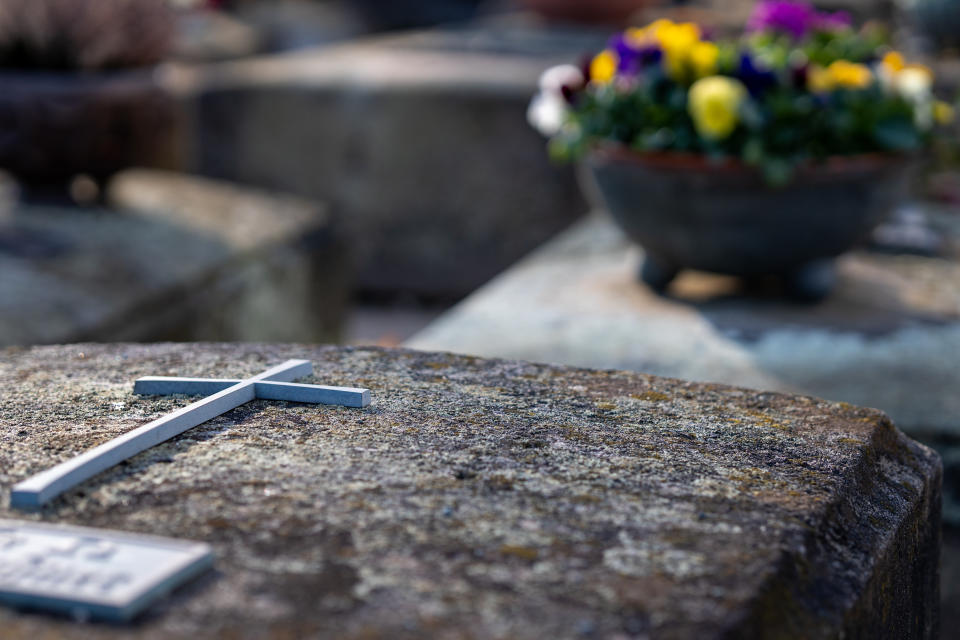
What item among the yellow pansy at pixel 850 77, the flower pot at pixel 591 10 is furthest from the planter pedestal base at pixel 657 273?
the flower pot at pixel 591 10

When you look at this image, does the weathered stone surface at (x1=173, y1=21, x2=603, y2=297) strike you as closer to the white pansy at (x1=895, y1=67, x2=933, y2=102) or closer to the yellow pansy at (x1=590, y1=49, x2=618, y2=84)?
the yellow pansy at (x1=590, y1=49, x2=618, y2=84)

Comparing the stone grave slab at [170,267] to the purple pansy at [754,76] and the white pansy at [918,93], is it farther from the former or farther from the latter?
the white pansy at [918,93]

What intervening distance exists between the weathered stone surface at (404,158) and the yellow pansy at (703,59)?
1850 millimetres

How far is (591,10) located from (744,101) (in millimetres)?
5315

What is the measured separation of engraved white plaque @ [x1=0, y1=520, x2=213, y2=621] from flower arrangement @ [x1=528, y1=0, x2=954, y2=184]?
2.13 metres

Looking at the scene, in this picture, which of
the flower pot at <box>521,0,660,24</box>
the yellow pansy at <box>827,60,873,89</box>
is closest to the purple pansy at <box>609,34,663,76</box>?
the yellow pansy at <box>827,60,873,89</box>

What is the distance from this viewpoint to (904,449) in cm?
137

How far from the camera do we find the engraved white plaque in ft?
2.78

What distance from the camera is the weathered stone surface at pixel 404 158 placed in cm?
486

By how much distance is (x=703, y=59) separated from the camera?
9.66 feet

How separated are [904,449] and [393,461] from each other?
62cm

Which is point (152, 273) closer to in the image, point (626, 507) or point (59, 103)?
point (59, 103)

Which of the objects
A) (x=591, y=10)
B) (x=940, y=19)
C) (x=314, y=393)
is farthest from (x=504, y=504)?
(x=591, y=10)

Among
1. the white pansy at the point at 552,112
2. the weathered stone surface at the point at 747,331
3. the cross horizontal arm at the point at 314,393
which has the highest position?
the white pansy at the point at 552,112
